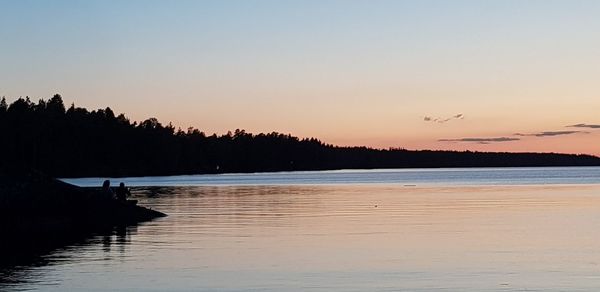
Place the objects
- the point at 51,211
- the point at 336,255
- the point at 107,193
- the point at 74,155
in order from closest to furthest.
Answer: the point at 336,255 < the point at 51,211 < the point at 107,193 < the point at 74,155

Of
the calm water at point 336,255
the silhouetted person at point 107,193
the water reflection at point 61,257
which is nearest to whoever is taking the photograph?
the calm water at point 336,255

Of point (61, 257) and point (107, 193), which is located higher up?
point (107, 193)

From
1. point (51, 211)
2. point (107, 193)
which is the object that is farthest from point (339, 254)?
point (107, 193)

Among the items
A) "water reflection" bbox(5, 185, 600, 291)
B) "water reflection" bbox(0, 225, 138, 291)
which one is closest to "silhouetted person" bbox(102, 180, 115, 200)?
"water reflection" bbox(5, 185, 600, 291)

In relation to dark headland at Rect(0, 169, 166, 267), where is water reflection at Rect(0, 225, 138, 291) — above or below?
below

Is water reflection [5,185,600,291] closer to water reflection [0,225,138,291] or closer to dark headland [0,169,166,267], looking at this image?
water reflection [0,225,138,291]

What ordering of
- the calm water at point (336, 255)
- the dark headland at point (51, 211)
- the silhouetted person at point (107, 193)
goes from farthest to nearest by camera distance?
the silhouetted person at point (107, 193)
the dark headland at point (51, 211)
the calm water at point (336, 255)

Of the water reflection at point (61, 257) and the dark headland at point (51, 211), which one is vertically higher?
the dark headland at point (51, 211)

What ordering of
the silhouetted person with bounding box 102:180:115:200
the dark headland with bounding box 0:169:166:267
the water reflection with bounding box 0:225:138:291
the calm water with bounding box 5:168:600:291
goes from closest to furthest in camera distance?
the calm water with bounding box 5:168:600:291 → the water reflection with bounding box 0:225:138:291 → the dark headland with bounding box 0:169:166:267 → the silhouetted person with bounding box 102:180:115:200

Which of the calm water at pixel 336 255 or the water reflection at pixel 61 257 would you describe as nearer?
the calm water at pixel 336 255

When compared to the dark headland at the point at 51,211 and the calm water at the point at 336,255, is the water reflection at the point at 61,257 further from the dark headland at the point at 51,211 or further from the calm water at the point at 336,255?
the dark headland at the point at 51,211

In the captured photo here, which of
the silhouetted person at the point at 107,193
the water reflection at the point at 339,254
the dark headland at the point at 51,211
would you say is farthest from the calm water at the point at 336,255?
the silhouetted person at the point at 107,193

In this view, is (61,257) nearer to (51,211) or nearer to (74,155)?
(51,211)

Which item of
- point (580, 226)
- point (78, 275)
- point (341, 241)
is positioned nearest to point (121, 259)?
point (78, 275)
